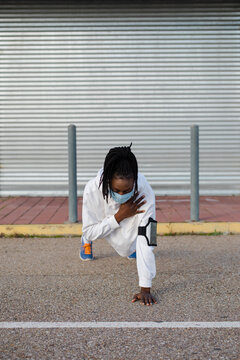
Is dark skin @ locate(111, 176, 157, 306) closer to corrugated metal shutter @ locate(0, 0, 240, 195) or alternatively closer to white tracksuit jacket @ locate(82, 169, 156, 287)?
white tracksuit jacket @ locate(82, 169, 156, 287)

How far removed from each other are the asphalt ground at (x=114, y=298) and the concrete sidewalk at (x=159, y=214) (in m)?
0.27

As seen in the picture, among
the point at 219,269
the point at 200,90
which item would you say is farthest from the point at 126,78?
the point at 219,269

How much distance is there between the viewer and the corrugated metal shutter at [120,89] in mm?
8523

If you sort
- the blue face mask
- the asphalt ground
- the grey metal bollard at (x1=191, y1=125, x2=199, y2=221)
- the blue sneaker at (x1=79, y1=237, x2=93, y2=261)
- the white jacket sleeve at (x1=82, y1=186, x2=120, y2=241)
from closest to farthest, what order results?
the asphalt ground → the blue face mask → the white jacket sleeve at (x1=82, y1=186, x2=120, y2=241) → the blue sneaker at (x1=79, y1=237, x2=93, y2=261) → the grey metal bollard at (x1=191, y1=125, x2=199, y2=221)

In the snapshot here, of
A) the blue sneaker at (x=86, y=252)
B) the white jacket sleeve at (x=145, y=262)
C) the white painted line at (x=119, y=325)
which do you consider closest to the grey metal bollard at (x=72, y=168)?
the blue sneaker at (x=86, y=252)

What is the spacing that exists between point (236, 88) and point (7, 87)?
3.92 m

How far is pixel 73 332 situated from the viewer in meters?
2.88

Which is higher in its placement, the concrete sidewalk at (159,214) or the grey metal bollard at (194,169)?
the grey metal bollard at (194,169)

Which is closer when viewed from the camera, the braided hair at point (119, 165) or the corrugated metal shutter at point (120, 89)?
the braided hair at point (119, 165)

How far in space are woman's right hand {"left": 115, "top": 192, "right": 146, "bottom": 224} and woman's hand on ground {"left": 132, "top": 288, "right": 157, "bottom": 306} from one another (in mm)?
527

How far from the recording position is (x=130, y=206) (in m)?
3.55

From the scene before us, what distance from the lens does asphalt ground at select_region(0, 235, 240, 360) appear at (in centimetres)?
267

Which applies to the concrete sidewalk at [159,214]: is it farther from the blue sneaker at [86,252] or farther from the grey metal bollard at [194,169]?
the blue sneaker at [86,252]

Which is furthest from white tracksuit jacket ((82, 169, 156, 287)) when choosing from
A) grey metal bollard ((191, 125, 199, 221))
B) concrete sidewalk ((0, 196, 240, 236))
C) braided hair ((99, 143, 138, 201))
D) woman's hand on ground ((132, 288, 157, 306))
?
grey metal bollard ((191, 125, 199, 221))
